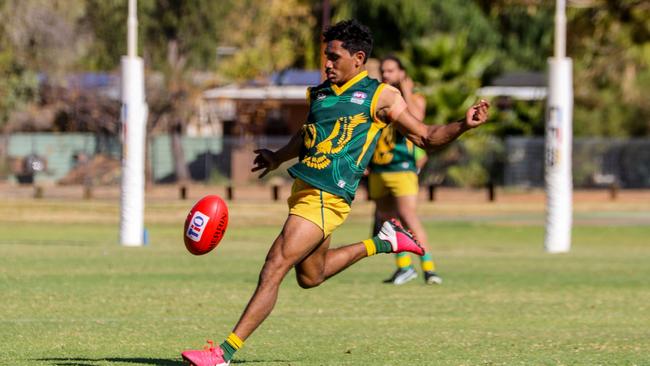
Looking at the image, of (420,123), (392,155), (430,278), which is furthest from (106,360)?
(430,278)

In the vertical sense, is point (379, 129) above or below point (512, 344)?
above

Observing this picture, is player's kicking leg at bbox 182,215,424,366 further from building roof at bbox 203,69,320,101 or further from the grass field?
building roof at bbox 203,69,320,101

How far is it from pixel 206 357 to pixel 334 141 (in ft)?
5.23

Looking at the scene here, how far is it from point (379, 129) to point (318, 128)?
40 centimetres

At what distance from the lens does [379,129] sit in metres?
9.94

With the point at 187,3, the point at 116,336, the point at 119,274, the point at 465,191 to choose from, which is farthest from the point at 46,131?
the point at 116,336

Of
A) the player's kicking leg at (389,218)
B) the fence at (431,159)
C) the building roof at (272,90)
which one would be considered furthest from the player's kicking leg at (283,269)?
the building roof at (272,90)

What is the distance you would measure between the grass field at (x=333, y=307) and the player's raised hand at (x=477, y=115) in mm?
1841

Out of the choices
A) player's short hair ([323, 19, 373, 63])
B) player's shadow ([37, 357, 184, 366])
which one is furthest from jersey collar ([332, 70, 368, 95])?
player's shadow ([37, 357, 184, 366])

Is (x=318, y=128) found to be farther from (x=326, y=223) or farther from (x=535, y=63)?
(x=535, y=63)

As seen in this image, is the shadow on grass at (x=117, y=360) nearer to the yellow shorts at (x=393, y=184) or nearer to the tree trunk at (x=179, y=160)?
the yellow shorts at (x=393, y=184)

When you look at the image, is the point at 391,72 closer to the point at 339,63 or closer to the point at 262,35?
the point at 339,63

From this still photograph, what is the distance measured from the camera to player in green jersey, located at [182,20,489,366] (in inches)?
379

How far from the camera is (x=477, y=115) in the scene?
9391 mm
